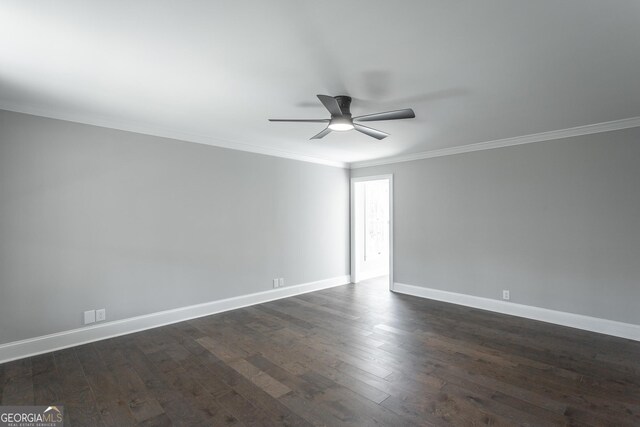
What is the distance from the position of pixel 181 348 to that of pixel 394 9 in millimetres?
3558

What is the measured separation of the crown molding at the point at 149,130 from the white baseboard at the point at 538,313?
324 cm

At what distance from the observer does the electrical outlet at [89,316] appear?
11.1ft

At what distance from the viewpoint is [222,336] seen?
362 cm

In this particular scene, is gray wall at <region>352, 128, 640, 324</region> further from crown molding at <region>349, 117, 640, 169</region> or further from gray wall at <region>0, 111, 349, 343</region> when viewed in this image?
gray wall at <region>0, 111, 349, 343</region>

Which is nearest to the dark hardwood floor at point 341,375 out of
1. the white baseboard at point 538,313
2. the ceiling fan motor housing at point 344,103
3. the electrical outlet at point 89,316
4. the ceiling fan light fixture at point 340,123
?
the white baseboard at point 538,313

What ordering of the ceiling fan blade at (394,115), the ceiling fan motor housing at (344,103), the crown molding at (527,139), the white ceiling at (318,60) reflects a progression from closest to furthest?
the white ceiling at (318,60)
the ceiling fan blade at (394,115)
the ceiling fan motor housing at (344,103)
the crown molding at (527,139)

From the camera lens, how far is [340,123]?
112 inches

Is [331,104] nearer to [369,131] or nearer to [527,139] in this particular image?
[369,131]

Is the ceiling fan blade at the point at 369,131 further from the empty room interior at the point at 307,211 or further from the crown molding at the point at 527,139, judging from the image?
the crown molding at the point at 527,139

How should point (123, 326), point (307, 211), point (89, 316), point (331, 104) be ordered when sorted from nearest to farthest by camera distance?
1. point (331, 104)
2. point (89, 316)
3. point (123, 326)
4. point (307, 211)

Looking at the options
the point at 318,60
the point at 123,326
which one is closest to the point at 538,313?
the point at 318,60

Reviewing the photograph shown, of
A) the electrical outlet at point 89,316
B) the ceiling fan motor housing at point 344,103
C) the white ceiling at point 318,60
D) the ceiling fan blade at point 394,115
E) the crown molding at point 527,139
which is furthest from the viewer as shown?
the crown molding at point 527,139

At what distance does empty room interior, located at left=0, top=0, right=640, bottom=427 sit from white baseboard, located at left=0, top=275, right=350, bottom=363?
25 millimetres

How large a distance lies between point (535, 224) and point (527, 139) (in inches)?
45.9
